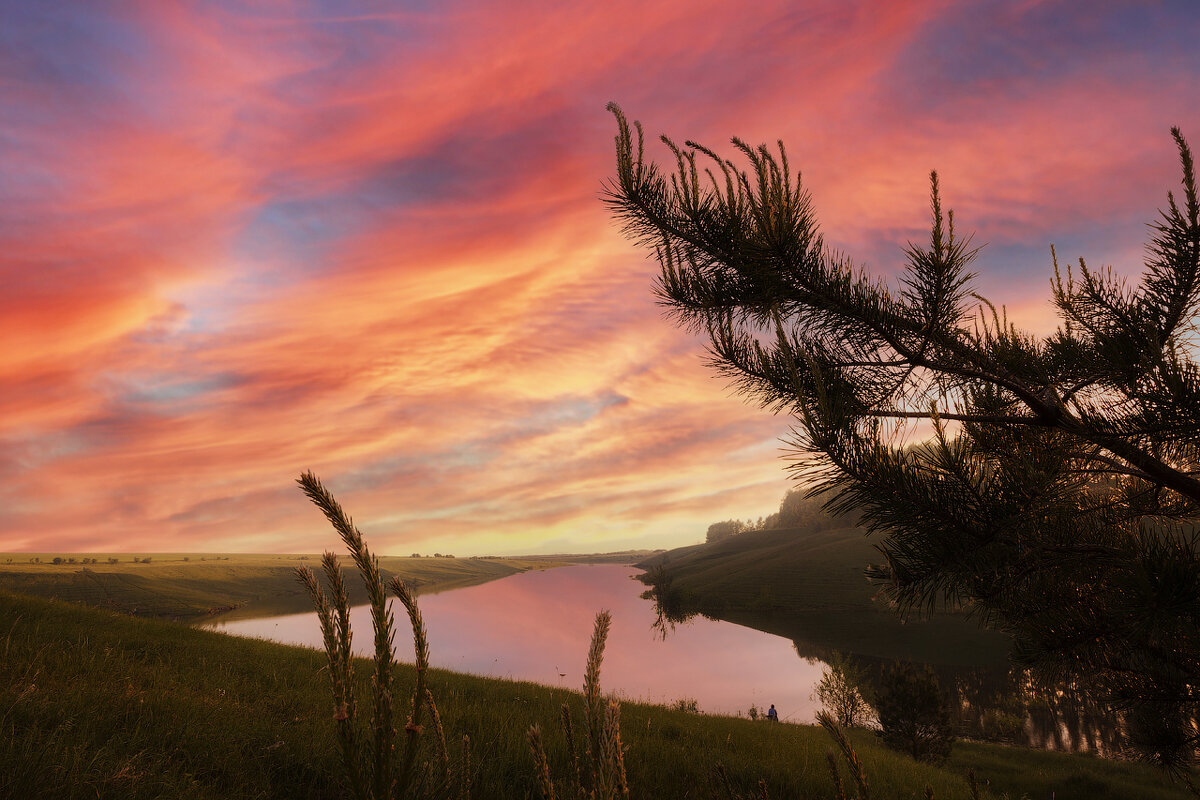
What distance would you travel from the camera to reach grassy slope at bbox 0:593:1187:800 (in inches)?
146

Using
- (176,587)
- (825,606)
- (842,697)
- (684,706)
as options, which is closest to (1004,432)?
(684,706)

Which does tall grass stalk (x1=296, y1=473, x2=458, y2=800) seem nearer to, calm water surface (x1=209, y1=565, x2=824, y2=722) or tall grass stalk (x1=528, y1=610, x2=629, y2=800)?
tall grass stalk (x1=528, y1=610, x2=629, y2=800)

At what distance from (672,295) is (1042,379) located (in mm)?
3790

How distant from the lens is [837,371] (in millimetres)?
5578

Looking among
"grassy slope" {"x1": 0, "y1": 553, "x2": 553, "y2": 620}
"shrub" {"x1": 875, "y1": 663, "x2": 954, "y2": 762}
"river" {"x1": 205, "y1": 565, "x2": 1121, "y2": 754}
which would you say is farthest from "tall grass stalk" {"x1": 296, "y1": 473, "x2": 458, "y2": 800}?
"grassy slope" {"x1": 0, "y1": 553, "x2": 553, "y2": 620}

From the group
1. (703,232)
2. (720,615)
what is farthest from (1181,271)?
(720,615)

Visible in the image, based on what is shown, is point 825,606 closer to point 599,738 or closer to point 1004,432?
point 1004,432

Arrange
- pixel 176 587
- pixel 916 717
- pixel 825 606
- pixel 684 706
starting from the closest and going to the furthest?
pixel 684 706
pixel 916 717
pixel 825 606
pixel 176 587

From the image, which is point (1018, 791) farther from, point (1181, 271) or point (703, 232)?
point (703, 232)

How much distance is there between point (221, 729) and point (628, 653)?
66783 mm

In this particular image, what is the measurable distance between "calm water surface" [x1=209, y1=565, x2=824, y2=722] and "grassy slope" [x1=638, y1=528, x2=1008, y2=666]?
638 cm

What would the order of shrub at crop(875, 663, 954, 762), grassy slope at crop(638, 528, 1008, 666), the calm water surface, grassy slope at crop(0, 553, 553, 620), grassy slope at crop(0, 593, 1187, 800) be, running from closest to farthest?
grassy slope at crop(0, 593, 1187, 800) → shrub at crop(875, 663, 954, 762) → the calm water surface → grassy slope at crop(638, 528, 1008, 666) → grassy slope at crop(0, 553, 553, 620)

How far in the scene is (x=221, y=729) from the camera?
16.2ft

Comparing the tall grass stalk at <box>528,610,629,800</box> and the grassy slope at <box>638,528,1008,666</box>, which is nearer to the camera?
the tall grass stalk at <box>528,610,629,800</box>
